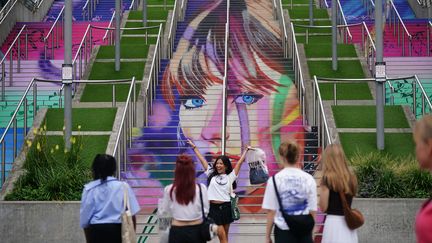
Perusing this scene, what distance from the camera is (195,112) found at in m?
17.3

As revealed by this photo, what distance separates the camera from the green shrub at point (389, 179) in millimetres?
11953

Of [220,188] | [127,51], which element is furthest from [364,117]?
[127,51]

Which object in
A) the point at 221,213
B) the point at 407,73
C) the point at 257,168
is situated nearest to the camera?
the point at 221,213

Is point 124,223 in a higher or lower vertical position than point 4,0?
lower

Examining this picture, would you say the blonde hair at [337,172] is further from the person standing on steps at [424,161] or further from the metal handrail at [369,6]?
the metal handrail at [369,6]

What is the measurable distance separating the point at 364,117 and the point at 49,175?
23.2 feet

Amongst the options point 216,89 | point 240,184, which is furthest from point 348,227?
point 216,89

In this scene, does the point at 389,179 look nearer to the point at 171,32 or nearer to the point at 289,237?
the point at 289,237

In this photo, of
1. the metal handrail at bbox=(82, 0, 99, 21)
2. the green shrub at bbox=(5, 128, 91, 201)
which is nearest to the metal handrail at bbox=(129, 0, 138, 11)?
the metal handrail at bbox=(82, 0, 99, 21)

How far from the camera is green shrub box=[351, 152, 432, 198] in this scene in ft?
39.2

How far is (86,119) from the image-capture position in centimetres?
1623

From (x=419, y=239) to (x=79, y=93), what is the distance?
53.3 feet

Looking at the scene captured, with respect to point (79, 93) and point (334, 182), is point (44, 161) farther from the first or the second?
point (334, 182)

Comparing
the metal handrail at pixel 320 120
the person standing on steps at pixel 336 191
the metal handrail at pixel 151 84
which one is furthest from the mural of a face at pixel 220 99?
the person standing on steps at pixel 336 191
